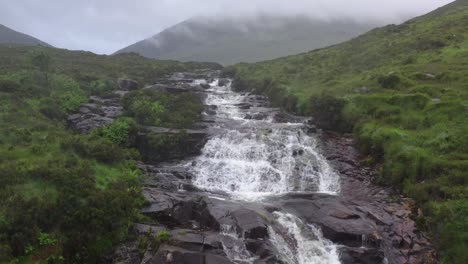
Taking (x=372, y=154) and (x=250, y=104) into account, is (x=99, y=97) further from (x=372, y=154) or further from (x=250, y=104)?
(x=372, y=154)

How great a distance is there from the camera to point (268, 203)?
2575 cm

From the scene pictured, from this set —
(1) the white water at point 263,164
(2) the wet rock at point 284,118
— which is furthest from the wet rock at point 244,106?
(1) the white water at point 263,164

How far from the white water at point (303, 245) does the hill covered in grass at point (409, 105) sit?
5.64 meters

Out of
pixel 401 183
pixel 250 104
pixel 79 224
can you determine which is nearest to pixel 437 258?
pixel 401 183

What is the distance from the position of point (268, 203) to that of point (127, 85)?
3926 centimetres

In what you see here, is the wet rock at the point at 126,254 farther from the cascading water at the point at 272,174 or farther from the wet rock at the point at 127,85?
the wet rock at the point at 127,85

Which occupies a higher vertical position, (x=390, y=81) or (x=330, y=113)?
(x=390, y=81)

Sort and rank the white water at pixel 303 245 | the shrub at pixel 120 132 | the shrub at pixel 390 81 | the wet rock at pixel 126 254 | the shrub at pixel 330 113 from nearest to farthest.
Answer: the wet rock at pixel 126 254 → the white water at pixel 303 245 → the shrub at pixel 120 132 → the shrub at pixel 330 113 → the shrub at pixel 390 81

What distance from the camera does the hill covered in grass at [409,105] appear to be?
77.3 ft

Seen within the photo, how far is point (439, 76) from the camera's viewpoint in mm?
41375

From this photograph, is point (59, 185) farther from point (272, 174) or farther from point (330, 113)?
point (330, 113)

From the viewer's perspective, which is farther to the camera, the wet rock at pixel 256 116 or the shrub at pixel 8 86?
the wet rock at pixel 256 116

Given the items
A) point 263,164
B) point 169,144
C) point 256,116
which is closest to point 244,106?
point 256,116

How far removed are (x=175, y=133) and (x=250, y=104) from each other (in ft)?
57.7
